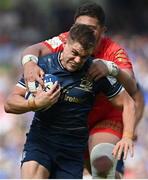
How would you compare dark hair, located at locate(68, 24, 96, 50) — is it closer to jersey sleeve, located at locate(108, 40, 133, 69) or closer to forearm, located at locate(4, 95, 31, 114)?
forearm, located at locate(4, 95, 31, 114)

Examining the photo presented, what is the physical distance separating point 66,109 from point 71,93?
0.41 ft

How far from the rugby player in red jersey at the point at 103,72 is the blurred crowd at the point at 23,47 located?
113 inches

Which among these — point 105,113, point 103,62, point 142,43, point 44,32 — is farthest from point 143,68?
point 103,62

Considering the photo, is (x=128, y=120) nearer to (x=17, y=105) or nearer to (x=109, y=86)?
(x=109, y=86)

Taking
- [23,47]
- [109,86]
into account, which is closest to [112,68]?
[109,86]

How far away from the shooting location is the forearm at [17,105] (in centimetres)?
580

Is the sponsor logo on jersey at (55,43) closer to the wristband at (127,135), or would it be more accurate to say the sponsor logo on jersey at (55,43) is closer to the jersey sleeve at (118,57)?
the jersey sleeve at (118,57)

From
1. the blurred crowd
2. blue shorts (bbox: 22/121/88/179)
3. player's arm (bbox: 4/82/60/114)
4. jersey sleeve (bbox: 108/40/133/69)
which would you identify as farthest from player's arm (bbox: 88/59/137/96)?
the blurred crowd

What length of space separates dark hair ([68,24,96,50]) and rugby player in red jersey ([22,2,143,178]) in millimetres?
219

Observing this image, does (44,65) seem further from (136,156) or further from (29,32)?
(29,32)

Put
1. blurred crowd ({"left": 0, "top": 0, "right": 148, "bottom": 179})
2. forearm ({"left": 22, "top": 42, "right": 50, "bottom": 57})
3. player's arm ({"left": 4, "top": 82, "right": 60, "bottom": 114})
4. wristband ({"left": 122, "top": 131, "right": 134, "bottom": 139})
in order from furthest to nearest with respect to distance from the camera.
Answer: blurred crowd ({"left": 0, "top": 0, "right": 148, "bottom": 179}) < forearm ({"left": 22, "top": 42, "right": 50, "bottom": 57}) < wristband ({"left": 122, "top": 131, "right": 134, "bottom": 139}) < player's arm ({"left": 4, "top": 82, "right": 60, "bottom": 114})

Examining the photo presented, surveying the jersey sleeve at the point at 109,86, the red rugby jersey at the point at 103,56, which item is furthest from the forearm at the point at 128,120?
the red rugby jersey at the point at 103,56

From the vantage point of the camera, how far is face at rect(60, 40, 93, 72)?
5.85 m

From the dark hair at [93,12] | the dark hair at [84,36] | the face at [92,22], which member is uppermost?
the dark hair at [93,12]
